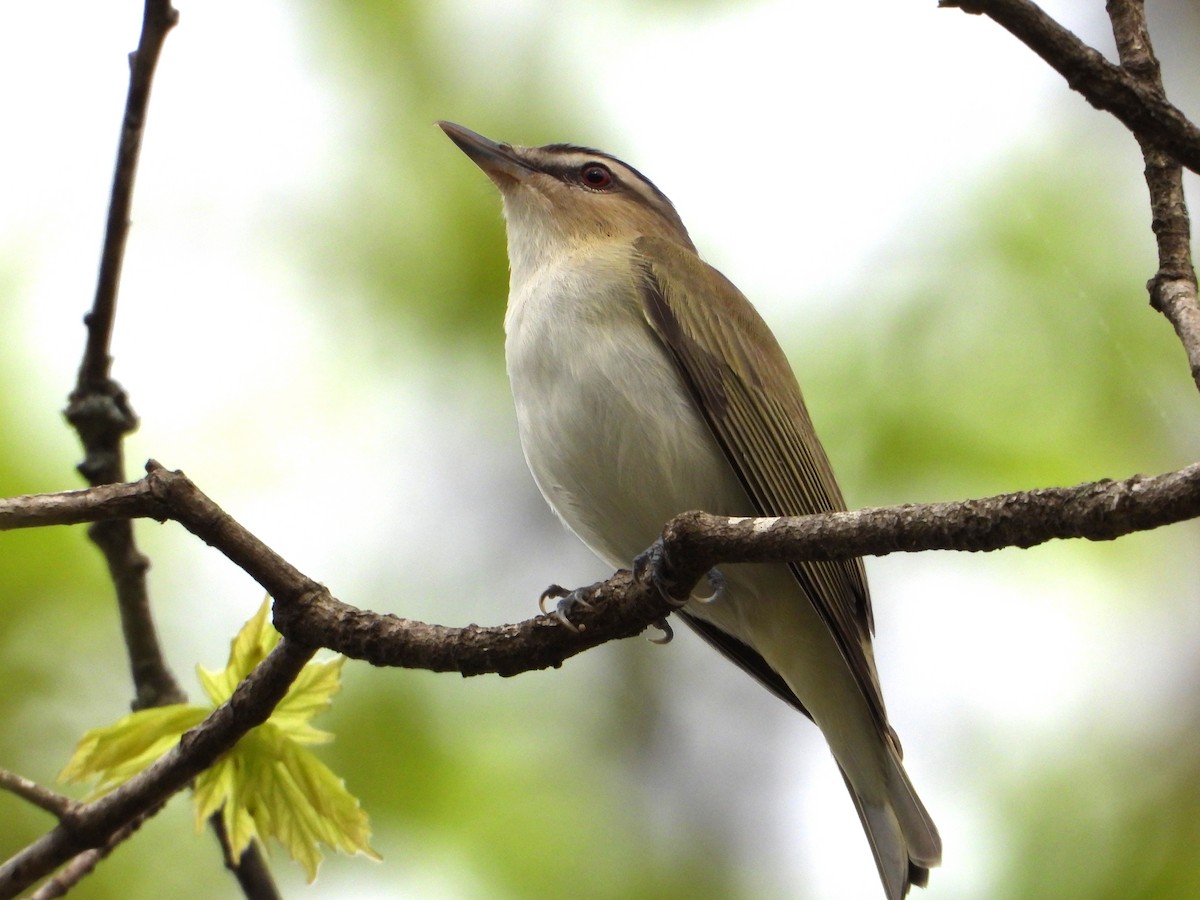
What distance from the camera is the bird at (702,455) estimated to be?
4.05 meters

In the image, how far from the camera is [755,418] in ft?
14.2

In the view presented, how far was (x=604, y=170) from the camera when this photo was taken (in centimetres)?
541

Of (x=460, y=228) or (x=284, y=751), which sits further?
(x=460, y=228)

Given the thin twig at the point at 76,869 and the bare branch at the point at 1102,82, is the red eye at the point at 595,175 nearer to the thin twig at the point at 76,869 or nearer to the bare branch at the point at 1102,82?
the thin twig at the point at 76,869

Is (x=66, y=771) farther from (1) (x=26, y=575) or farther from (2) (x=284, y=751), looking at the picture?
(1) (x=26, y=575)

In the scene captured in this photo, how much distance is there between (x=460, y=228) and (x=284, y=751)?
3406 mm

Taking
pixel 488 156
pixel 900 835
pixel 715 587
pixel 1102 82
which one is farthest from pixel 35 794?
pixel 488 156

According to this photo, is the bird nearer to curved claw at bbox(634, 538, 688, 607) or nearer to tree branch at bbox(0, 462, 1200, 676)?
tree branch at bbox(0, 462, 1200, 676)

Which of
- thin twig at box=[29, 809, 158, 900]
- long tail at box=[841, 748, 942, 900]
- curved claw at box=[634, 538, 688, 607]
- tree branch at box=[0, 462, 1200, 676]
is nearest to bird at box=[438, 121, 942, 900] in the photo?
long tail at box=[841, 748, 942, 900]

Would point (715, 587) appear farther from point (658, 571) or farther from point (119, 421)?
point (119, 421)

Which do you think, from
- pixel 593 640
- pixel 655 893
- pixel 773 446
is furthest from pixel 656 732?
pixel 593 640

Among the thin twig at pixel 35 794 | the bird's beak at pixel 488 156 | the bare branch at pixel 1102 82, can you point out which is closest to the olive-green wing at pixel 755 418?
the bird's beak at pixel 488 156

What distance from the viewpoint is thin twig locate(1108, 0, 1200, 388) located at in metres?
2.74

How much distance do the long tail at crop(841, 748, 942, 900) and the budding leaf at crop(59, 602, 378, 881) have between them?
1956 mm
